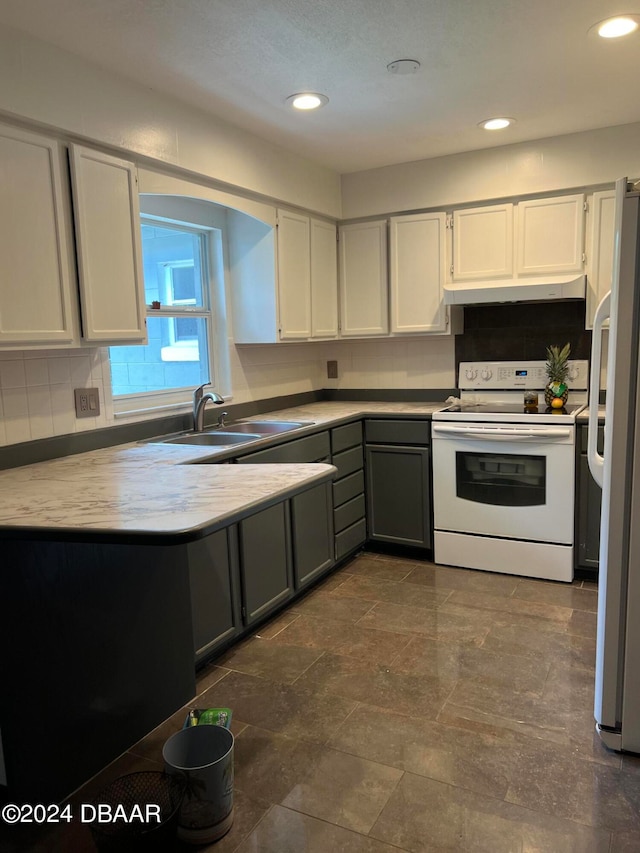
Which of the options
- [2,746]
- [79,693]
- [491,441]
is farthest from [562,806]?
[491,441]

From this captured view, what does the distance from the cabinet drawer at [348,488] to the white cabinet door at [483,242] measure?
54.1 inches

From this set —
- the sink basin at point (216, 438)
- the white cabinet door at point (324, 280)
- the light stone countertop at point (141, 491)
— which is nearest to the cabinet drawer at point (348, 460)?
the sink basin at point (216, 438)

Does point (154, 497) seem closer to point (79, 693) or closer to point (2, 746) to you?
point (79, 693)

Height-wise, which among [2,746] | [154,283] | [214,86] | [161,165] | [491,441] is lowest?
[2,746]

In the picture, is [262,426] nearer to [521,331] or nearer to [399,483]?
[399,483]

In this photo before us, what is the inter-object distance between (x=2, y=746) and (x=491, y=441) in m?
2.70

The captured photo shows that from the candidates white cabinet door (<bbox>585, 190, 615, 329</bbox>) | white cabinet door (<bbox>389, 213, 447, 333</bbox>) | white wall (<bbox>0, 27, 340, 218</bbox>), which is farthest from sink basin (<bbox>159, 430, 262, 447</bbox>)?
white cabinet door (<bbox>585, 190, 615, 329</bbox>)

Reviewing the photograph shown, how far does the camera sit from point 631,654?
2031 millimetres

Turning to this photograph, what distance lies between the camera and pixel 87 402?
2820mm

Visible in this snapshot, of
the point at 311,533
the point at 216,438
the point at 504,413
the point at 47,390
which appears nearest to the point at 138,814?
the point at 47,390

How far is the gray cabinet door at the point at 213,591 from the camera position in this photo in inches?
97.7

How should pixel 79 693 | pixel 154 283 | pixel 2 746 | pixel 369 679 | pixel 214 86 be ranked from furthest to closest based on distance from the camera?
pixel 154 283
pixel 214 86
pixel 369 679
pixel 79 693
pixel 2 746

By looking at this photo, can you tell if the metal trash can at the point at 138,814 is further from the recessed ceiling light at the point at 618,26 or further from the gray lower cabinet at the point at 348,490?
the recessed ceiling light at the point at 618,26

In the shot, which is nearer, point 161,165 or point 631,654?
point 631,654
